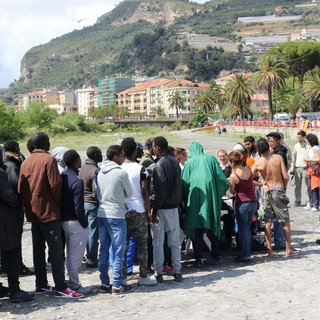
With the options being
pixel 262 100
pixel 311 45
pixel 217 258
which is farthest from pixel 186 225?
pixel 262 100

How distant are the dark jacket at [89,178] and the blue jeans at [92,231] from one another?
0.08 meters

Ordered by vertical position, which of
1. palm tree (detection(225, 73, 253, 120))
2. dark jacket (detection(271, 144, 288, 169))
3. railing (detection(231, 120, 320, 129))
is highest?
palm tree (detection(225, 73, 253, 120))

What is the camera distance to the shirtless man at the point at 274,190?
731 cm

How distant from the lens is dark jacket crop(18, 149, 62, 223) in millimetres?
5715

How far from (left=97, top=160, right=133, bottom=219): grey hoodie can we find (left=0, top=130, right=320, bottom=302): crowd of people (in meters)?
0.01

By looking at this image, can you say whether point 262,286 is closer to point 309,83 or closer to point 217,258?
point 217,258

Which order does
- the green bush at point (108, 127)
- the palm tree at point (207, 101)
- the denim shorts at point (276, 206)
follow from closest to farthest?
1. the denim shorts at point (276, 206)
2. the green bush at point (108, 127)
3. the palm tree at point (207, 101)

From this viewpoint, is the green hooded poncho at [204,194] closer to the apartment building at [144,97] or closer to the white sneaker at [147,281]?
the white sneaker at [147,281]

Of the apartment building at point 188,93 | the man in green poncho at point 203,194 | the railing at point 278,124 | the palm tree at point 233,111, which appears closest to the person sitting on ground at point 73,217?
the man in green poncho at point 203,194

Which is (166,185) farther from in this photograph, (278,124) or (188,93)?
(188,93)

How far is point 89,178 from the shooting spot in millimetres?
7082

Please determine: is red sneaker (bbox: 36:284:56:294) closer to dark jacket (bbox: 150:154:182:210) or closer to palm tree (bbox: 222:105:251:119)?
dark jacket (bbox: 150:154:182:210)

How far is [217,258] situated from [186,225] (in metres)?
0.75

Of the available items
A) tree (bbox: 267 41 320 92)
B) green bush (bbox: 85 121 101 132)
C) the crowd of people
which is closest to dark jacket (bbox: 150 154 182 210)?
the crowd of people
